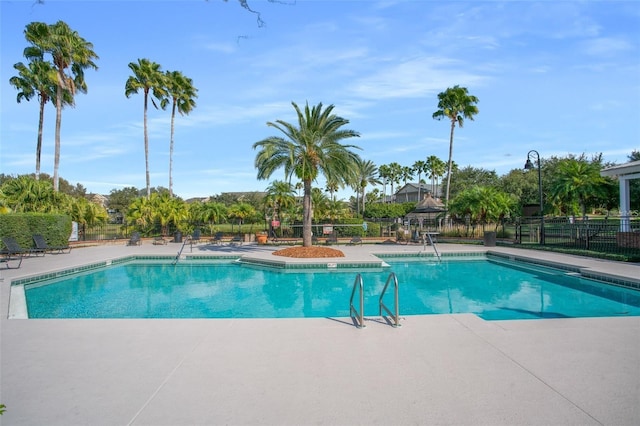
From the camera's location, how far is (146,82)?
26.9m

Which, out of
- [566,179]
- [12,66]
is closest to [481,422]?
[566,179]

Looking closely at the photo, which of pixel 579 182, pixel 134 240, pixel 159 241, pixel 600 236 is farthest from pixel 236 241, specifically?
pixel 600 236

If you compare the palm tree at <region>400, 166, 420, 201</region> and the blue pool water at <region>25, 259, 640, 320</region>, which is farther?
the palm tree at <region>400, 166, 420, 201</region>

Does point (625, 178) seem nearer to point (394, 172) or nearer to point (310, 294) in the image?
point (310, 294)

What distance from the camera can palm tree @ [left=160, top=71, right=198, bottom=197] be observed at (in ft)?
95.8

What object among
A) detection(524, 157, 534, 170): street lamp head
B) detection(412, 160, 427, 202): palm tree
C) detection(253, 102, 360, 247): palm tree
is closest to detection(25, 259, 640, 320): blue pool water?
detection(253, 102, 360, 247): palm tree

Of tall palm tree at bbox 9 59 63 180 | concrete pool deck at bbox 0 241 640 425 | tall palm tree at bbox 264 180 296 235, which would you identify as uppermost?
tall palm tree at bbox 9 59 63 180

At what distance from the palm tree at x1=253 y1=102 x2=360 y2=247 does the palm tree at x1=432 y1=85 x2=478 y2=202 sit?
1425 centimetres

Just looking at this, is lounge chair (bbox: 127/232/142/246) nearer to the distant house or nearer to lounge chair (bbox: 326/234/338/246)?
lounge chair (bbox: 326/234/338/246)

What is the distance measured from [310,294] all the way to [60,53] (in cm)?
2146

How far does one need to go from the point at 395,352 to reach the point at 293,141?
13704 mm

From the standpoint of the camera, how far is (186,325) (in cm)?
560

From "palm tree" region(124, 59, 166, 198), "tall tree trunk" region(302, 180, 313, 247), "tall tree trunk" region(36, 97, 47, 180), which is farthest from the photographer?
"palm tree" region(124, 59, 166, 198)

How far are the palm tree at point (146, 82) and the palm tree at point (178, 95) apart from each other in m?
0.93
